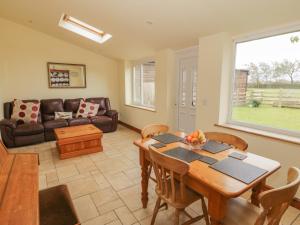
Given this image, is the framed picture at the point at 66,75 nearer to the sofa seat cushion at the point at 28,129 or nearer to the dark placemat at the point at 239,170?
the sofa seat cushion at the point at 28,129

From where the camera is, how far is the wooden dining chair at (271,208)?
99 cm

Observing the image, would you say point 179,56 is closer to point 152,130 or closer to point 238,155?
point 152,130

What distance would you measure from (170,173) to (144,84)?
13.5ft

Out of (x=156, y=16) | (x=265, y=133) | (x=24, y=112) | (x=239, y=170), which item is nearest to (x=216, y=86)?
(x=265, y=133)

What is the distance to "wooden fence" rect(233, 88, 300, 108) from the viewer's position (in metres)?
2.21

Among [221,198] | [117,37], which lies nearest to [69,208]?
[221,198]

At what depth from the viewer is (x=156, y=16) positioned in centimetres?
264

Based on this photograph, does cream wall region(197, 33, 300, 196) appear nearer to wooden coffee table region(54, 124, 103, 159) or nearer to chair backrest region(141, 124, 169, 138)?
chair backrest region(141, 124, 169, 138)

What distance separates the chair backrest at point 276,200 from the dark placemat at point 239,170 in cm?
18

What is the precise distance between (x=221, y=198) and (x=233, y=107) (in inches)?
78.3

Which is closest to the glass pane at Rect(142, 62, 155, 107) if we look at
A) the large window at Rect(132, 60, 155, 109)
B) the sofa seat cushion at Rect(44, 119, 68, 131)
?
the large window at Rect(132, 60, 155, 109)

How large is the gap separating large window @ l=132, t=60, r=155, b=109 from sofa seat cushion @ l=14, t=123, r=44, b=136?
8.67 feet

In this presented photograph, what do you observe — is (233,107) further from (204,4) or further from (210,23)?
(204,4)

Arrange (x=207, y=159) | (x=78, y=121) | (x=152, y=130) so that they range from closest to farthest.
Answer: (x=207, y=159), (x=152, y=130), (x=78, y=121)
